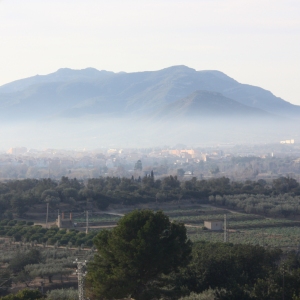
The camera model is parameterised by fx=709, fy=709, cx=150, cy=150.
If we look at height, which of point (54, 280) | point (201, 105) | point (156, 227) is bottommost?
point (54, 280)

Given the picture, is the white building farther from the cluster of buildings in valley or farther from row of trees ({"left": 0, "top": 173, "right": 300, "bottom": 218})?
the cluster of buildings in valley

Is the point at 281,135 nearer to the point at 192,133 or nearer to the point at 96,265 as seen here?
the point at 192,133

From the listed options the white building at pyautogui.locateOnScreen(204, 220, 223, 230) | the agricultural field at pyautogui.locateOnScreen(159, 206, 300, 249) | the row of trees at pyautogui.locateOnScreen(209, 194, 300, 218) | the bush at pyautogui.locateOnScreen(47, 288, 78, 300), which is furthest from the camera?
the row of trees at pyautogui.locateOnScreen(209, 194, 300, 218)

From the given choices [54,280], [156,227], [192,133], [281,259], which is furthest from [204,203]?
[192,133]

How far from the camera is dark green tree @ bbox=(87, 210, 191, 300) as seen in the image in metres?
12.1

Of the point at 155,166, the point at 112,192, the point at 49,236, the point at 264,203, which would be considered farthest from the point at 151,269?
the point at 155,166

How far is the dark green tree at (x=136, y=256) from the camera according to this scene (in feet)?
39.8

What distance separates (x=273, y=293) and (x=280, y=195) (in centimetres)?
2613

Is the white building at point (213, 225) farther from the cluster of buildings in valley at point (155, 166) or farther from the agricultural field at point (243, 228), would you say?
the cluster of buildings in valley at point (155, 166)

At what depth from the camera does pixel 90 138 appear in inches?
7347

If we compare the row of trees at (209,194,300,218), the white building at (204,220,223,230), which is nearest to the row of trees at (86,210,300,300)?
the white building at (204,220,223,230)

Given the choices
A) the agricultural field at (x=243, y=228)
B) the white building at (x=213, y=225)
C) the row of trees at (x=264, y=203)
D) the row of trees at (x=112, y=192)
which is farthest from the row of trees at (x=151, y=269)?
the row of trees at (x=264, y=203)

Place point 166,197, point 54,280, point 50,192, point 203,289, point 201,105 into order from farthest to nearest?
point 201,105, point 166,197, point 50,192, point 54,280, point 203,289

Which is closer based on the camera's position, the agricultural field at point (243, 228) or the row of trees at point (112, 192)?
the agricultural field at point (243, 228)
